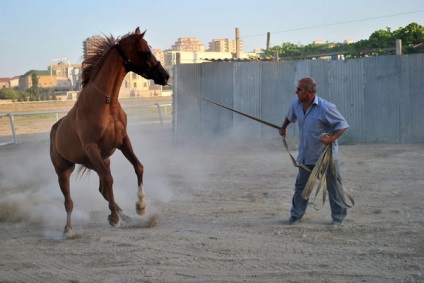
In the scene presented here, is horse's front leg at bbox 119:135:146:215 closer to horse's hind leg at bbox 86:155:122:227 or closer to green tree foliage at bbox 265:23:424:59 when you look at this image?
horse's hind leg at bbox 86:155:122:227

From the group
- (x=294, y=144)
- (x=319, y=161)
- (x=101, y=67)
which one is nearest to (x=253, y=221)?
(x=319, y=161)

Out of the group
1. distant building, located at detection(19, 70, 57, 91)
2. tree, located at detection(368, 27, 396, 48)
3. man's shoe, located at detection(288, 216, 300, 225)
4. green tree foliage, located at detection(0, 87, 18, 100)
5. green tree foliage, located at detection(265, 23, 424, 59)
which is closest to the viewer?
man's shoe, located at detection(288, 216, 300, 225)

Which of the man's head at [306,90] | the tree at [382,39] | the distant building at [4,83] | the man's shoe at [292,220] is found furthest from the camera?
the distant building at [4,83]

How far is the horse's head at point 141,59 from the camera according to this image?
7672 millimetres

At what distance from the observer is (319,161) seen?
7.34 m

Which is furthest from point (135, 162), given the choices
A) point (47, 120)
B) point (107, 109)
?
point (47, 120)

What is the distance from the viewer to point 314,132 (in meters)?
7.46

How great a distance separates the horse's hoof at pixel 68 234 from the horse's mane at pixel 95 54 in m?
1.96

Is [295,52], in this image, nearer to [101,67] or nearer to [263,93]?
[263,93]

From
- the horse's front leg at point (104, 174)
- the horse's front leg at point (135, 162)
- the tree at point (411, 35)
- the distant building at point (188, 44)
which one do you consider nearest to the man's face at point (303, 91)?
the horse's front leg at point (135, 162)

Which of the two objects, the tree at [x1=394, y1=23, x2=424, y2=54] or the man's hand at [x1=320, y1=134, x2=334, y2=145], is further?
the tree at [x1=394, y1=23, x2=424, y2=54]

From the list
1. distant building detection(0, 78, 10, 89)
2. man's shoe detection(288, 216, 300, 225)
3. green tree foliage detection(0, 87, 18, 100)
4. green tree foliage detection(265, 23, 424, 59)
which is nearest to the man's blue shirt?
man's shoe detection(288, 216, 300, 225)

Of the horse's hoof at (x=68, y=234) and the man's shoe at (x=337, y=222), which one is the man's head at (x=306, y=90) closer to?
the man's shoe at (x=337, y=222)

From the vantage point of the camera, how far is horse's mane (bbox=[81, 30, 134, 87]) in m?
8.03
